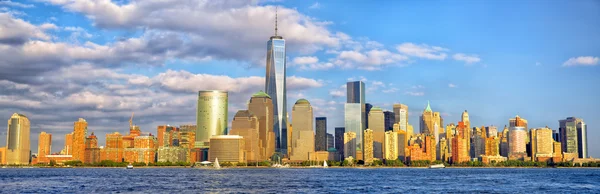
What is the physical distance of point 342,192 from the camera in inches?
4323

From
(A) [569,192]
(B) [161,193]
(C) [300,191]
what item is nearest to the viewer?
(B) [161,193]

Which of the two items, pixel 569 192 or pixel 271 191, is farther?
pixel 569 192

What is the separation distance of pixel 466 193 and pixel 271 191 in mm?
32357

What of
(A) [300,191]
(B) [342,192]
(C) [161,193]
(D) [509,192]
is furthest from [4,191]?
(D) [509,192]

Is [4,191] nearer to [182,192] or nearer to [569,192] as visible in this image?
[182,192]

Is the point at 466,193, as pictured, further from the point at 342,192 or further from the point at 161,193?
the point at 161,193

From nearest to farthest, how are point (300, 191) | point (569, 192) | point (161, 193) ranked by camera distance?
Answer: 1. point (161, 193)
2. point (300, 191)
3. point (569, 192)

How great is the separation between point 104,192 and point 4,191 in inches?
783

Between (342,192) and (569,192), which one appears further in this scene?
(569,192)

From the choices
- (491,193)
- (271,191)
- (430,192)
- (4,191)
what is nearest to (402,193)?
(430,192)

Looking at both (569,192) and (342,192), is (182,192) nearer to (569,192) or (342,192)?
(342,192)

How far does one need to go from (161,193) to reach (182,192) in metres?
4.02

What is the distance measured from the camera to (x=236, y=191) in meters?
109

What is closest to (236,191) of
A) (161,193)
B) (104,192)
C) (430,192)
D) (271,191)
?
(271,191)
